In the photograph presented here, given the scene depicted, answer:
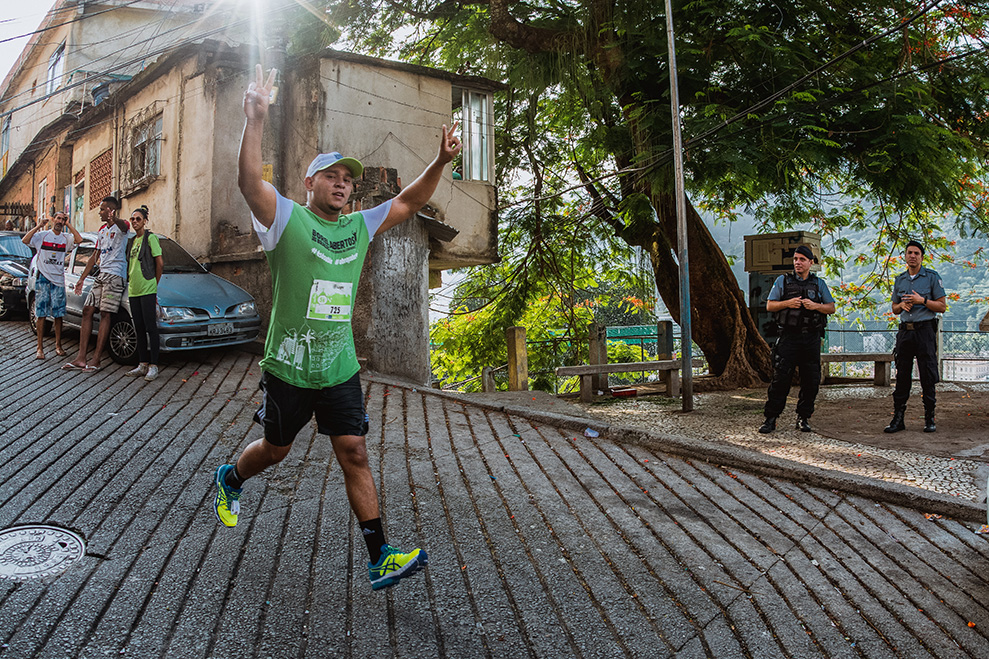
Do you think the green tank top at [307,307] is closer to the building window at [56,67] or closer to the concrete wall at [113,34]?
the concrete wall at [113,34]

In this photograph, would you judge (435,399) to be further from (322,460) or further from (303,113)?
(303,113)

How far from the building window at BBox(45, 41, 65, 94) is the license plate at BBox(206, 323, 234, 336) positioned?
19.0 metres

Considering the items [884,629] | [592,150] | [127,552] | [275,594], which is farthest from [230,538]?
[592,150]

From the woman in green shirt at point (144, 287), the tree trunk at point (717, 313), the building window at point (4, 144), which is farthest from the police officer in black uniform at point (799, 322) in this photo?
the building window at point (4, 144)

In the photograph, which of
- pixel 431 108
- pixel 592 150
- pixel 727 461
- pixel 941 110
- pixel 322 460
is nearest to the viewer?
pixel 322 460

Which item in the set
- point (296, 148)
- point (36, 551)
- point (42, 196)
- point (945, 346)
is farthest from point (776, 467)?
point (42, 196)

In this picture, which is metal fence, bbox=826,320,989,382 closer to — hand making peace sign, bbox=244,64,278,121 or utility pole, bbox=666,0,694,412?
utility pole, bbox=666,0,694,412

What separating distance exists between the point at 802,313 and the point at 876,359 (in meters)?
5.60

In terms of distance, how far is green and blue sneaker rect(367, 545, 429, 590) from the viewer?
3326mm

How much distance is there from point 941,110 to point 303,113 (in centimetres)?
1090

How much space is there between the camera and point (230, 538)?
4.18 m

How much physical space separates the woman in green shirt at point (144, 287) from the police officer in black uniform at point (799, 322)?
287 inches

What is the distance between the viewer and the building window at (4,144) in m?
33.0

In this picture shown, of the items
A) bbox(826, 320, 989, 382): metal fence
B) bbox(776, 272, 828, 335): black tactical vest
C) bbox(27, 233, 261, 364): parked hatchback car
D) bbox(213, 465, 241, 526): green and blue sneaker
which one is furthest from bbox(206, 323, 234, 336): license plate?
bbox(826, 320, 989, 382): metal fence
